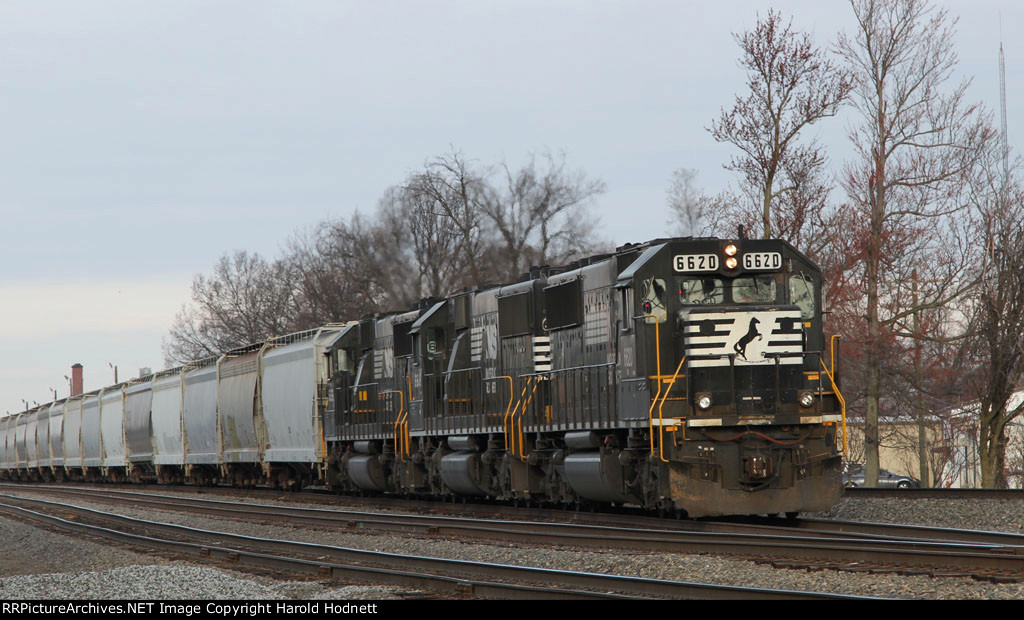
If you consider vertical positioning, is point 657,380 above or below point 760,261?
below

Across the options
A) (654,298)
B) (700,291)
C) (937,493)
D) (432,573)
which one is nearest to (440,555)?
(432,573)

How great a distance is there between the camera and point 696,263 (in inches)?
605

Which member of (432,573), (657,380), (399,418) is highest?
(657,380)

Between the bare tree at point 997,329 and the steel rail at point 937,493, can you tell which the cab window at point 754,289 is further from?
the bare tree at point 997,329

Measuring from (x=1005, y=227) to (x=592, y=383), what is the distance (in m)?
14.5

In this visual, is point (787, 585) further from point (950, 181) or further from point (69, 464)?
point (69, 464)

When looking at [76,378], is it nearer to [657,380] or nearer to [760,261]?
[657,380]

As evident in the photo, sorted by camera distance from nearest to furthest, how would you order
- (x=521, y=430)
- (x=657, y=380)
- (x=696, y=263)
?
1. (x=657, y=380)
2. (x=696, y=263)
3. (x=521, y=430)

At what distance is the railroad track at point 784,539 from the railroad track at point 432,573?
73.2 inches

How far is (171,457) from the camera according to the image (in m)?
39.3

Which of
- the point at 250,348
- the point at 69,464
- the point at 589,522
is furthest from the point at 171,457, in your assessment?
the point at 589,522

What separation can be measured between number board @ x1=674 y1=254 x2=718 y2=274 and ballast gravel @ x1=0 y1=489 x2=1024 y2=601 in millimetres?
3974

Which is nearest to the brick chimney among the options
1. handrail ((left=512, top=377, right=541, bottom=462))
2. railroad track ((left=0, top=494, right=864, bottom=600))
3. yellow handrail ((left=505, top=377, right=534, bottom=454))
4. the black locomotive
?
the black locomotive

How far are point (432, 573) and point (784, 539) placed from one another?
369 cm
